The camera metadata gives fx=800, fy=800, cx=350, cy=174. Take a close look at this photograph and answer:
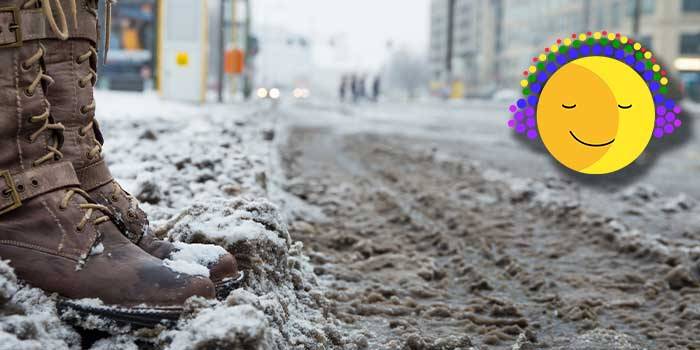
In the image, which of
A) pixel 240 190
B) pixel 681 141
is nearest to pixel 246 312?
pixel 240 190

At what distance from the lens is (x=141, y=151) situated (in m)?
5.43

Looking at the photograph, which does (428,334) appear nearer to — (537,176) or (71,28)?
(71,28)

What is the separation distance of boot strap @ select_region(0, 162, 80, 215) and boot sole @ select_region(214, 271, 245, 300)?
47 cm

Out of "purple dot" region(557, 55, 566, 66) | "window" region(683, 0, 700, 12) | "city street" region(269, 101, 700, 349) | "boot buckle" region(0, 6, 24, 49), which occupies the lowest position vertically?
"city street" region(269, 101, 700, 349)

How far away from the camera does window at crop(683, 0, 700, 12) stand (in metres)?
49.8

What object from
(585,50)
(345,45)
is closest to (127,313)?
(585,50)

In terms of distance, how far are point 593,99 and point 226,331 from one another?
3136mm

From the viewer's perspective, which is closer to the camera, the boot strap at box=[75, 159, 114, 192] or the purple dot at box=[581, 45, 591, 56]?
the boot strap at box=[75, 159, 114, 192]

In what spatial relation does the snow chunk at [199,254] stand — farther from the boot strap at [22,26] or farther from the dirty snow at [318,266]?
the boot strap at [22,26]

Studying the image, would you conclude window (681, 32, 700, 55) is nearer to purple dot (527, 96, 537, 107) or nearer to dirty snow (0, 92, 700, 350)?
dirty snow (0, 92, 700, 350)

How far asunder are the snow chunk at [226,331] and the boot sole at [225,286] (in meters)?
0.39

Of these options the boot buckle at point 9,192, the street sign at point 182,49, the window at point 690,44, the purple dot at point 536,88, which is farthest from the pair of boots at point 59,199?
the window at point 690,44

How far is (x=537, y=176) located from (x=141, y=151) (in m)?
4.10

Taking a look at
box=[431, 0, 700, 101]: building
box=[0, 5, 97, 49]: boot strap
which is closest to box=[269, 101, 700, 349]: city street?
box=[0, 5, 97, 49]: boot strap
